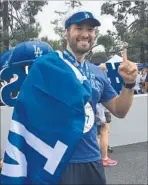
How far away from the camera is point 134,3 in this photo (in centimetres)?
2806

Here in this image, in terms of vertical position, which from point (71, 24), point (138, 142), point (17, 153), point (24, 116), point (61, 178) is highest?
point (71, 24)

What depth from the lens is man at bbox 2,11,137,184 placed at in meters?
2.01

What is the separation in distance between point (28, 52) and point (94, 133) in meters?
1.41

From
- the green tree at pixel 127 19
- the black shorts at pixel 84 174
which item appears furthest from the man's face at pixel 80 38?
the green tree at pixel 127 19

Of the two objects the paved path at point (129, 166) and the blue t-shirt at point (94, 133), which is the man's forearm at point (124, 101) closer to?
the blue t-shirt at point (94, 133)

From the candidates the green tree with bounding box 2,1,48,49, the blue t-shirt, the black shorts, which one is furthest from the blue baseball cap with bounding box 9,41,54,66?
the green tree with bounding box 2,1,48,49

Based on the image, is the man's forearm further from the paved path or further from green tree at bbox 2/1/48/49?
green tree at bbox 2/1/48/49

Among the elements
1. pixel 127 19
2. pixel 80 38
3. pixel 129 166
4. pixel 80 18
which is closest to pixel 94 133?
pixel 80 38

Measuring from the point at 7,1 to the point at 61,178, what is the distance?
53.6ft

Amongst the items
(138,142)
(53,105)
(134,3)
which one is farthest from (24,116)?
(134,3)

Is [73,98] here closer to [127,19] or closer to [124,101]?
[124,101]

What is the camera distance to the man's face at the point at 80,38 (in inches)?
91.7

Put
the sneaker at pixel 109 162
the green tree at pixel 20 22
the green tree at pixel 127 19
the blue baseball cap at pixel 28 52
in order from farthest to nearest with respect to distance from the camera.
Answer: the green tree at pixel 127 19 < the green tree at pixel 20 22 < the sneaker at pixel 109 162 < the blue baseball cap at pixel 28 52

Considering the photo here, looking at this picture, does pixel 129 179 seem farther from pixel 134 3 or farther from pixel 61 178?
pixel 134 3
